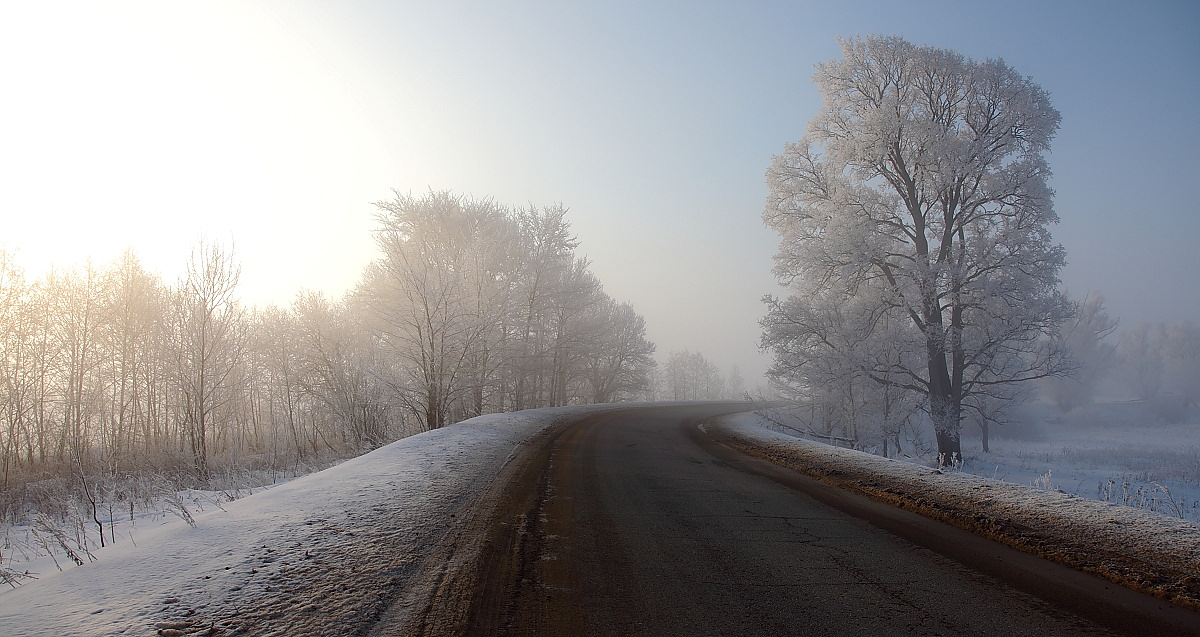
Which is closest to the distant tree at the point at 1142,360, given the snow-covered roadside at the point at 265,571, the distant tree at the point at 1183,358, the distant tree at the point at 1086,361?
the distant tree at the point at 1183,358

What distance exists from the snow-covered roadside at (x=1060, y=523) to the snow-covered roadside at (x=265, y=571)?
5288 millimetres

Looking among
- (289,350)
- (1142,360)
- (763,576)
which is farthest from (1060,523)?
(1142,360)

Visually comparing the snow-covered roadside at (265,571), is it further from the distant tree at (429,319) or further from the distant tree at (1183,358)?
the distant tree at (1183,358)

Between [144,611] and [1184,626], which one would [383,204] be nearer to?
[144,611]

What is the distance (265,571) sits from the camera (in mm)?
3604

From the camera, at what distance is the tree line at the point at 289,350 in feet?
54.1

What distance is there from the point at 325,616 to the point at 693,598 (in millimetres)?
2323

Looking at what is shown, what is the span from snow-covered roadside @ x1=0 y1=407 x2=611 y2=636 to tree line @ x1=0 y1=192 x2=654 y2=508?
10725 millimetres

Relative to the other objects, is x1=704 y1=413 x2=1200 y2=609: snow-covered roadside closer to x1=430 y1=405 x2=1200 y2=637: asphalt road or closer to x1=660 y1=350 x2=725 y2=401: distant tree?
x1=430 y1=405 x2=1200 y2=637: asphalt road

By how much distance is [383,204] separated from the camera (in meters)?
24.7

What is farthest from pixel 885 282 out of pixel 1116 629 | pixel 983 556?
pixel 1116 629

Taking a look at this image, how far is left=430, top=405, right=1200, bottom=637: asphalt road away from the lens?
9.73 ft

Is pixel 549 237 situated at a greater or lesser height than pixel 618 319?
greater

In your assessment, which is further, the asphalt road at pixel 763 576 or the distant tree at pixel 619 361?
the distant tree at pixel 619 361
